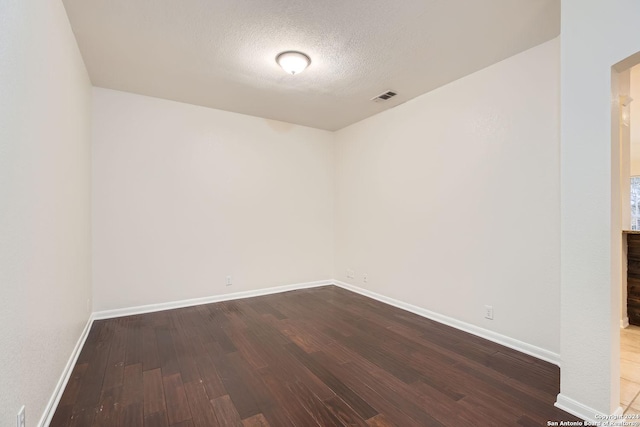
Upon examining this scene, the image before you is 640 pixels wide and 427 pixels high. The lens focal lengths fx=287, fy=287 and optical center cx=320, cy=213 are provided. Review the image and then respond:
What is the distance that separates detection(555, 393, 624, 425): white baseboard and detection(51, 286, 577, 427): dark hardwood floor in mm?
53

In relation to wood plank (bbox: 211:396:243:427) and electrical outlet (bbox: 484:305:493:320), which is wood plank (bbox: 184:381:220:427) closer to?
wood plank (bbox: 211:396:243:427)

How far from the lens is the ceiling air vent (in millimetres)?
3607

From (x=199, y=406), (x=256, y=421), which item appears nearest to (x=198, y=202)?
(x=199, y=406)

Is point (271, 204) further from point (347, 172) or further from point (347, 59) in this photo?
point (347, 59)

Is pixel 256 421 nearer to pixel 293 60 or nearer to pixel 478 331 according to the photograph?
pixel 478 331

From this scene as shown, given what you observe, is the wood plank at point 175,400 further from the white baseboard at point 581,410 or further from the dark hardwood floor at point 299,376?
the white baseboard at point 581,410

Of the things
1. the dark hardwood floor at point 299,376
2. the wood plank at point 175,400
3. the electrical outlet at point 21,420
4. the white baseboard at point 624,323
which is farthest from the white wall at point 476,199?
the electrical outlet at point 21,420

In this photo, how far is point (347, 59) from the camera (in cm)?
282

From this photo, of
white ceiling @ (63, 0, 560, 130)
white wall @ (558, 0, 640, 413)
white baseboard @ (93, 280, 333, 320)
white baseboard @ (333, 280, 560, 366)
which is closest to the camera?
white wall @ (558, 0, 640, 413)

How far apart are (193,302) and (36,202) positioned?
8.93ft

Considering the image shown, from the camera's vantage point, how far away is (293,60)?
2.72m

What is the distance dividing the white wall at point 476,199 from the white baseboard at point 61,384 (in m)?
3.52

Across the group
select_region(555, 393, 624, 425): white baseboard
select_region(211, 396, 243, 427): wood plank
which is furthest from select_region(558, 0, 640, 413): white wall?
select_region(211, 396, 243, 427): wood plank

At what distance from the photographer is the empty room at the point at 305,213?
1747 mm
